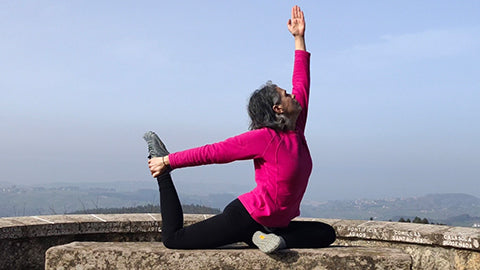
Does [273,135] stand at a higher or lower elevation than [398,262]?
higher

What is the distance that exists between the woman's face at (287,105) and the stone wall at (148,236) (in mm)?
2396

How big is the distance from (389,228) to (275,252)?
8.40 ft

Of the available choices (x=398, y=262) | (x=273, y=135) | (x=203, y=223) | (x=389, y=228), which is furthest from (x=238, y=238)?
(x=389, y=228)

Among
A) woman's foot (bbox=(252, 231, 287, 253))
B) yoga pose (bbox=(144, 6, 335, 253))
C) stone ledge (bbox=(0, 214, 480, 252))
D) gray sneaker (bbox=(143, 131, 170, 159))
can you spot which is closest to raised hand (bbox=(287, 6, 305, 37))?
yoga pose (bbox=(144, 6, 335, 253))

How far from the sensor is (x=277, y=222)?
10.3 feet

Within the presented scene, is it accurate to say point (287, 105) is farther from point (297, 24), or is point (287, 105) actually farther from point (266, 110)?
point (297, 24)

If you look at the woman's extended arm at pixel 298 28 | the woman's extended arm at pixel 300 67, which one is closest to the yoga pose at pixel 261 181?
the woman's extended arm at pixel 300 67

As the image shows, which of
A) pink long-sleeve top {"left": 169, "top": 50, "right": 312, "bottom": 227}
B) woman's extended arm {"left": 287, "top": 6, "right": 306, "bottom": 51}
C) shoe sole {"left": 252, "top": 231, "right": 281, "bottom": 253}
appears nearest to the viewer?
shoe sole {"left": 252, "top": 231, "right": 281, "bottom": 253}

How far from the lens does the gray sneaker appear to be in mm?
3184

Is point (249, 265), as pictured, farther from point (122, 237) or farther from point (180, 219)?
point (122, 237)

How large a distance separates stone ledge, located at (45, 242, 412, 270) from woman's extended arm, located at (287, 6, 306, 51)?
4.76 feet

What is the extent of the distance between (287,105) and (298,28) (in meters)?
0.87

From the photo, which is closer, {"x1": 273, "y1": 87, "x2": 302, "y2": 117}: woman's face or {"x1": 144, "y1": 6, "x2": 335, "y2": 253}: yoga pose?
{"x1": 144, "y1": 6, "x2": 335, "y2": 253}: yoga pose

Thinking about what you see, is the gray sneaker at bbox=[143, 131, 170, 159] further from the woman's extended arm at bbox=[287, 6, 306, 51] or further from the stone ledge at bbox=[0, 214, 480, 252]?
the stone ledge at bbox=[0, 214, 480, 252]
